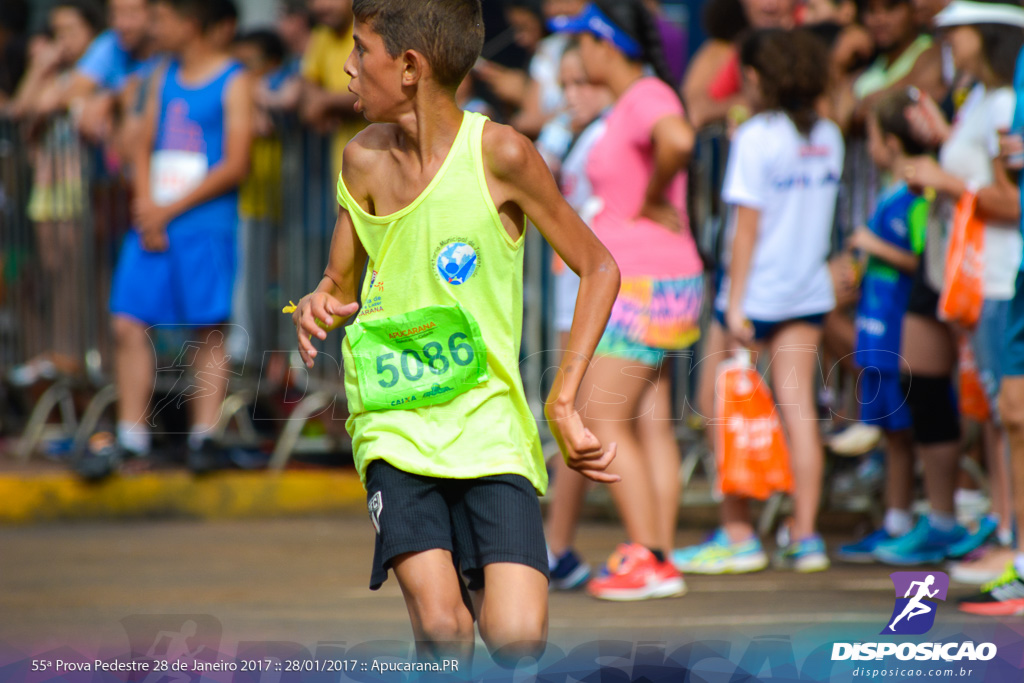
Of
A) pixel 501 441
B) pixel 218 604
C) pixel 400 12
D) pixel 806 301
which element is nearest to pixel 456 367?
pixel 501 441

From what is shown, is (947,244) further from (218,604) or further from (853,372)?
(218,604)

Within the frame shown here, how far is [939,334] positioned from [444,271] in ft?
11.2

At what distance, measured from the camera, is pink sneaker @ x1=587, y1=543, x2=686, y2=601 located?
16.9 ft

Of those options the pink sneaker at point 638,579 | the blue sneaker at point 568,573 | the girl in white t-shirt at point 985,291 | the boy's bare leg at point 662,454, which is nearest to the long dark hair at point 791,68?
the girl in white t-shirt at point 985,291

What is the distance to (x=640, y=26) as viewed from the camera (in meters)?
5.38

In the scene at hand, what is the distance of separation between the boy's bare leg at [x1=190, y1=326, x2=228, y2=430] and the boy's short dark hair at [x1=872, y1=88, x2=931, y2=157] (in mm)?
3572

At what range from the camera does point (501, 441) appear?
302 cm

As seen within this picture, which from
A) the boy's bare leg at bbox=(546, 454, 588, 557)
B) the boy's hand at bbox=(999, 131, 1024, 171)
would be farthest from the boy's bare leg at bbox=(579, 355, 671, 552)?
the boy's hand at bbox=(999, 131, 1024, 171)

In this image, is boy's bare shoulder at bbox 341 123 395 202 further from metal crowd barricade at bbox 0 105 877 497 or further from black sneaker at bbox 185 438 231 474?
black sneaker at bbox 185 438 231 474

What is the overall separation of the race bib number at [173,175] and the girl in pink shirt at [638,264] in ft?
8.30

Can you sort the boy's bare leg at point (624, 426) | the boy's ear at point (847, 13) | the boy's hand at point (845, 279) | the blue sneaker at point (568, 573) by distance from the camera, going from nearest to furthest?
the boy's bare leg at point (624, 426) → the blue sneaker at point (568, 573) → the boy's hand at point (845, 279) → the boy's ear at point (847, 13)

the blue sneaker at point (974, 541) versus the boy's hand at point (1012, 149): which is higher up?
the boy's hand at point (1012, 149)

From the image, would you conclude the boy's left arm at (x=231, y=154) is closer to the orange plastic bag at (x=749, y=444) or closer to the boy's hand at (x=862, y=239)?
the orange plastic bag at (x=749, y=444)

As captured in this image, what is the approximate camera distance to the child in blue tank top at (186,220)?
23.1 ft
